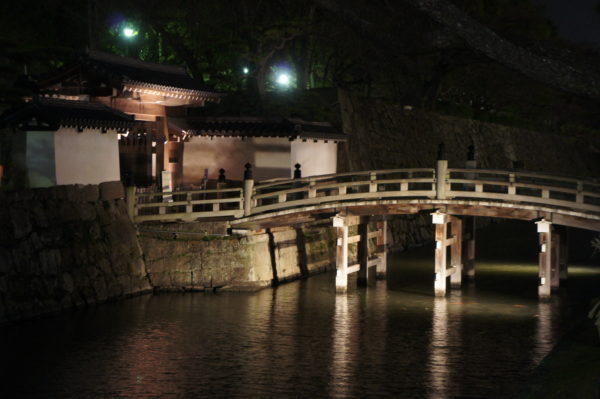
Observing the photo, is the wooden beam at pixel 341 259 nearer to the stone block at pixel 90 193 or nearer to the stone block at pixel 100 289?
the stone block at pixel 100 289

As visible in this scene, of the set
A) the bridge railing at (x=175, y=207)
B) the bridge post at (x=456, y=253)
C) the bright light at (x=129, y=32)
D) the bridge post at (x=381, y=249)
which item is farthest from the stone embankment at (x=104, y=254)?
the bright light at (x=129, y=32)

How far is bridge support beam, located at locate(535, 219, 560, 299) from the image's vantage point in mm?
25781

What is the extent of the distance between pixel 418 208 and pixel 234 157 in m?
9.92

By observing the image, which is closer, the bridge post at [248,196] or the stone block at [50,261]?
the stone block at [50,261]

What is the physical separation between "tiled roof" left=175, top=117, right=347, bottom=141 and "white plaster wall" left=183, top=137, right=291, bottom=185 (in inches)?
28.9

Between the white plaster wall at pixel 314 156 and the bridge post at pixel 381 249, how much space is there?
195 inches

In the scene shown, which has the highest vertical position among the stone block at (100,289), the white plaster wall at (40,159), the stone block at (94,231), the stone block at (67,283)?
the white plaster wall at (40,159)

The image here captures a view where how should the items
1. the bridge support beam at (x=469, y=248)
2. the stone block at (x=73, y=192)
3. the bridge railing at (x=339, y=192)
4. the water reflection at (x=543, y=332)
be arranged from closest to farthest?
the water reflection at (x=543, y=332)
the stone block at (x=73, y=192)
the bridge railing at (x=339, y=192)
the bridge support beam at (x=469, y=248)

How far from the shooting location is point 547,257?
26.1 meters

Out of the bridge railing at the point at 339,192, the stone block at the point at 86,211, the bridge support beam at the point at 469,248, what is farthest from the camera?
the bridge support beam at the point at 469,248

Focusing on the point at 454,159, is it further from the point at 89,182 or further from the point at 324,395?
the point at 324,395

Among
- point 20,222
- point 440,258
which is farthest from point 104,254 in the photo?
point 440,258

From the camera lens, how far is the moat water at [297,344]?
17.3 m

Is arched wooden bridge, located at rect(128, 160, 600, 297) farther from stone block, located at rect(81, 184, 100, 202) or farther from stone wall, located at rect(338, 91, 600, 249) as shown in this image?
stone wall, located at rect(338, 91, 600, 249)
